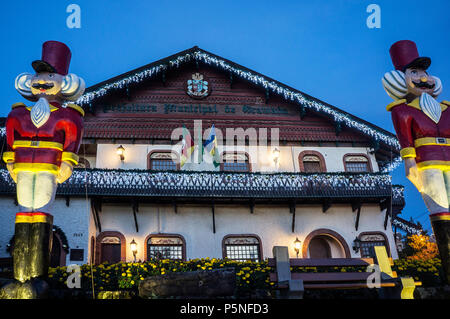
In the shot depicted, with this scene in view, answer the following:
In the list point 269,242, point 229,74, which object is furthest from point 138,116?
→ point 269,242

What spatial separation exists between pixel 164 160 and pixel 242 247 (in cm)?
578

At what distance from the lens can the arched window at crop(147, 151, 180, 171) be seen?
20.8 meters

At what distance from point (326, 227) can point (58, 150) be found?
14064mm

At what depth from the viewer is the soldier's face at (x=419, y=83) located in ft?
35.6

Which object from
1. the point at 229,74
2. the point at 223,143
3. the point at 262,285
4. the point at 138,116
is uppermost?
the point at 229,74

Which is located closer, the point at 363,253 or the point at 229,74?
the point at 363,253

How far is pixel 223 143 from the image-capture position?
21.6 meters

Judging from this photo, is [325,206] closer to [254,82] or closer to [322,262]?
[254,82]

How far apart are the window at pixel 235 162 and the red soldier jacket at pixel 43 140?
1160cm

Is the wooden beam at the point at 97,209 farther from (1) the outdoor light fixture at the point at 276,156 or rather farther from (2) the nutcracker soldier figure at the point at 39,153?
(1) the outdoor light fixture at the point at 276,156

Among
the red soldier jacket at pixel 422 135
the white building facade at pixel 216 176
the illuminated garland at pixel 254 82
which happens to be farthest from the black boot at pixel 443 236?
the illuminated garland at pixel 254 82

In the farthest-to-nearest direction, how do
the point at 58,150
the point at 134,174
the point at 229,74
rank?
the point at 229,74, the point at 134,174, the point at 58,150

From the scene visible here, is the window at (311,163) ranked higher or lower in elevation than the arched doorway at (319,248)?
higher

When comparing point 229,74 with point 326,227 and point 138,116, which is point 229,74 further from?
point 326,227
